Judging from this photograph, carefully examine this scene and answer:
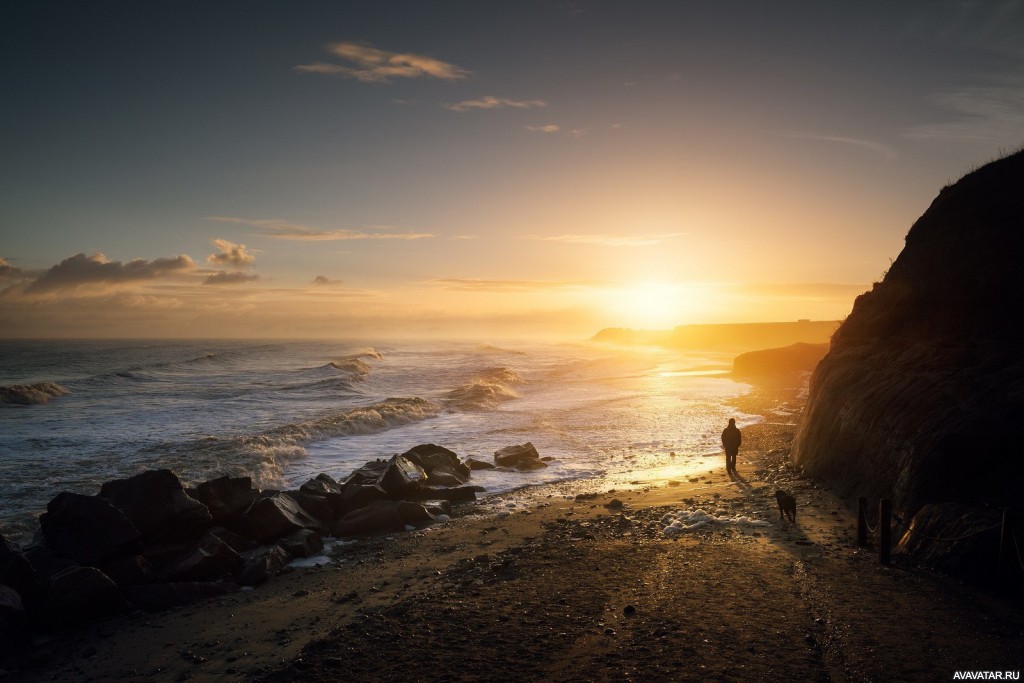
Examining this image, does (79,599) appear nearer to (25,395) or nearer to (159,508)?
(159,508)

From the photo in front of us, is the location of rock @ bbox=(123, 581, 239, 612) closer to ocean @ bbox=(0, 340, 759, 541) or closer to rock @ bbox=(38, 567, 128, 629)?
rock @ bbox=(38, 567, 128, 629)

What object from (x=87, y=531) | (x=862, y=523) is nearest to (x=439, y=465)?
(x=87, y=531)

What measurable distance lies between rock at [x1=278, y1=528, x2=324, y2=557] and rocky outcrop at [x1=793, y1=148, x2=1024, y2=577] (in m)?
12.2

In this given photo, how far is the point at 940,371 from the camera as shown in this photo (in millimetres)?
12195

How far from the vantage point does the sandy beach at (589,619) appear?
717cm

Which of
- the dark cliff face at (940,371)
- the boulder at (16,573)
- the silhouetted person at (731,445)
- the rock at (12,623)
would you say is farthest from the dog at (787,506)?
the boulder at (16,573)

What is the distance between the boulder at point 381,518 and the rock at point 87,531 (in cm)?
457

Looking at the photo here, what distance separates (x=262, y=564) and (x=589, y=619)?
23.9 ft

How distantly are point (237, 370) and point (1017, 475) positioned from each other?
6998cm

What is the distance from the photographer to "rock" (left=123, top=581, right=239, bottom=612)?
10.5 meters

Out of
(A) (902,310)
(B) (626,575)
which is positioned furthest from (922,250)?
(B) (626,575)

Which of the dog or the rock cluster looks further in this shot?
the dog

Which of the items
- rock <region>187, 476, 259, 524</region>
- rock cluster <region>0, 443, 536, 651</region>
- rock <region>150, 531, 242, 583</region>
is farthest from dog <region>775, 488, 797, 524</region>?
rock <region>187, 476, 259, 524</region>

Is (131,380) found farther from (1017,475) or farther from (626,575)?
(1017,475)
